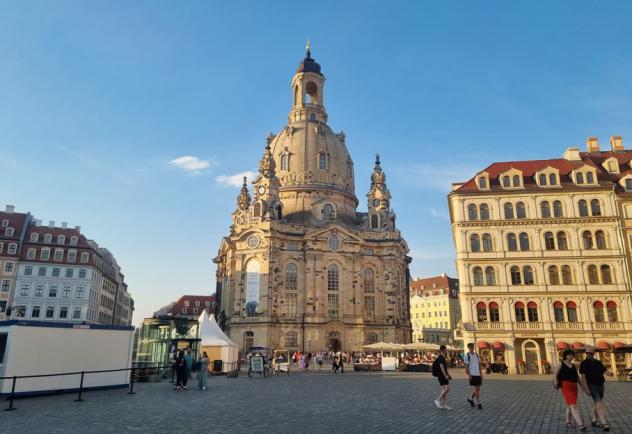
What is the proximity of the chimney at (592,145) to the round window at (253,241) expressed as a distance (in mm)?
42725

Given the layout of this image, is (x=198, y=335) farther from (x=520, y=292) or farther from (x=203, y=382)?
(x=520, y=292)

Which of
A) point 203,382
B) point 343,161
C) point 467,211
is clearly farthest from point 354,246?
point 203,382

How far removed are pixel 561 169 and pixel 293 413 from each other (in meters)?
42.6

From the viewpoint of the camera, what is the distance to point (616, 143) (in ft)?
177

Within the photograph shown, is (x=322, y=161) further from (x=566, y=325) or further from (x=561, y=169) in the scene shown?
(x=566, y=325)

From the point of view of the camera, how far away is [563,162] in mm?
49281

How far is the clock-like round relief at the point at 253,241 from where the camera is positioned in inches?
2758

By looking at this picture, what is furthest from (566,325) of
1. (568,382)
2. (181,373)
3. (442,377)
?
(181,373)

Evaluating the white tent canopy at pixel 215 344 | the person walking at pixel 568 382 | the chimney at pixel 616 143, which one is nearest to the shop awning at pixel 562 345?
the chimney at pixel 616 143

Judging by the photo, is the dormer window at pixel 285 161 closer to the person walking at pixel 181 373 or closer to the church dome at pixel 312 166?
the church dome at pixel 312 166

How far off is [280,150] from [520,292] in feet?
165

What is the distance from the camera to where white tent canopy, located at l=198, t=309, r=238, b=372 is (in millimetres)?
37447

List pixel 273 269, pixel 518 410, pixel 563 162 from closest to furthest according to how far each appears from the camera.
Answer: pixel 518 410 < pixel 563 162 < pixel 273 269

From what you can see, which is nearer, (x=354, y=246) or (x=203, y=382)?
(x=203, y=382)
